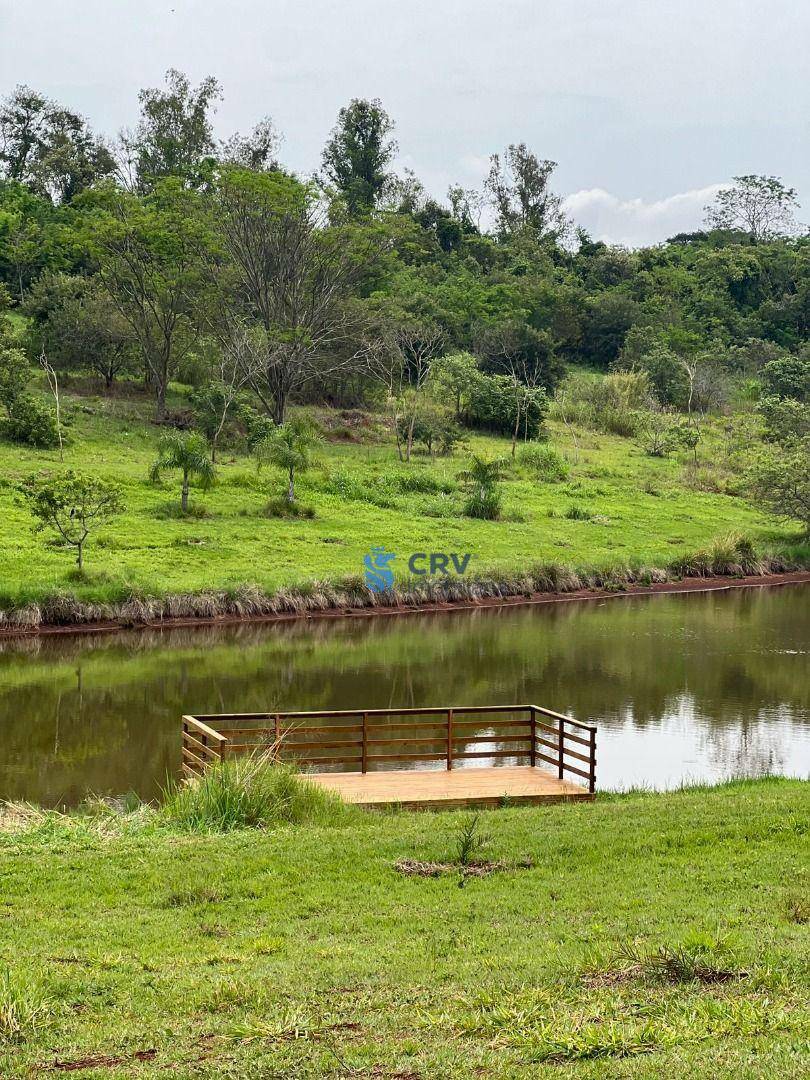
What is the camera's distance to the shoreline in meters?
30.5

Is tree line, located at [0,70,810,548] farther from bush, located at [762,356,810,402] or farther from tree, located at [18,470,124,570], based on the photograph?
tree, located at [18,470,124,570]

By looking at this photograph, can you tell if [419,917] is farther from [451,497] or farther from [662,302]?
[662,302]

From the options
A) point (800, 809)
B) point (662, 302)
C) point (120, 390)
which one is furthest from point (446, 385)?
point (800, 809)

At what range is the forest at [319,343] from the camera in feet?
158

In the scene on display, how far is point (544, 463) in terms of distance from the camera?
5488 centimetres

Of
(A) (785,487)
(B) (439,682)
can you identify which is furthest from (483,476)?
(B) (439,682)

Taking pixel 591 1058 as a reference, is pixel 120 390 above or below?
above

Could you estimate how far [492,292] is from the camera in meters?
79.8

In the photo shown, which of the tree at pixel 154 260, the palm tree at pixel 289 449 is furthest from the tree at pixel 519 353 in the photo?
the palm tree at pixel 289 449

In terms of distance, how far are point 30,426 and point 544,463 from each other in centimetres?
2319

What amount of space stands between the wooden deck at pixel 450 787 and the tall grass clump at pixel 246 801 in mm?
1140

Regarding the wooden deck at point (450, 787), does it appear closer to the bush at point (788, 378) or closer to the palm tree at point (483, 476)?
the palm tree at point (483, 476)

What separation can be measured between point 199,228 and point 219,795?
1745 inches

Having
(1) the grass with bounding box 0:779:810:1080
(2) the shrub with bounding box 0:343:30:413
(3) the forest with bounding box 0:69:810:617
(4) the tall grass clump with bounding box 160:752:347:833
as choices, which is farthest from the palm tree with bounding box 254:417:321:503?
(1) the grass with bounding box 0:779:810:1080
